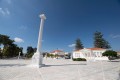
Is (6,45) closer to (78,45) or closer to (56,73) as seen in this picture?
(56,73)

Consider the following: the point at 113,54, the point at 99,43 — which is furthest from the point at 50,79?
the point at 99,43

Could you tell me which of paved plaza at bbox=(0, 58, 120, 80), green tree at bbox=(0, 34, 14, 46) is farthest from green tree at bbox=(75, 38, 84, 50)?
paved plaza at bbox=(0, 58, 120, 80)

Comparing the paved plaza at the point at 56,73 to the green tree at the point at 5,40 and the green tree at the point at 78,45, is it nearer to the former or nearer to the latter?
the green tree at the point at 5,40

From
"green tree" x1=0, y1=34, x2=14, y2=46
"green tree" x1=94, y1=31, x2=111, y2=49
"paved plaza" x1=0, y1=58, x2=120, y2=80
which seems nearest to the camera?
"paved plaza" x1=0, y1=58, x2=120, y2=80

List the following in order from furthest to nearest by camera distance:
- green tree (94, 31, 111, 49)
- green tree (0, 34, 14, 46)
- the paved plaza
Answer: green tree (94, 31, 111, 49) → green tree (0, 34, 14, 46) → the paved plaza

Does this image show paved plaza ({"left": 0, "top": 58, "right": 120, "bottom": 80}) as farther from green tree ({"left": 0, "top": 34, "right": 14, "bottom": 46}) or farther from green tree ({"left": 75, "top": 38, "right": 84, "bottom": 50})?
green tree ({"left": 75, "top": 38, "right": 84, "bottom": 50})

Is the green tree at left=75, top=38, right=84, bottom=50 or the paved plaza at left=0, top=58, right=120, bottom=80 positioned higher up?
the green tree at left=75, top=38, right=84, bottom=50

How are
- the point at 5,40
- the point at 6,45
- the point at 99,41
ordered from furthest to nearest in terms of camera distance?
the point at 99,41 < the point at 6,45 < the point at 5,40

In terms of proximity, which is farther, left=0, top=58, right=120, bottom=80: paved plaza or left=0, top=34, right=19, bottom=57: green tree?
left=0, top=34, right=19, bottom=57: green tree

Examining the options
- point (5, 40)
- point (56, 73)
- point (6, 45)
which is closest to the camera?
point (56, 73)

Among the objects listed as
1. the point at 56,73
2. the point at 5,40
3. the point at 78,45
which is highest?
the point at 78,45

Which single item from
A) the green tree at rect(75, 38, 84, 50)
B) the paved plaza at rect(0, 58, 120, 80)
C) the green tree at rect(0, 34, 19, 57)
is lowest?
the paved plaza at rect(0, 58, 120, 80)

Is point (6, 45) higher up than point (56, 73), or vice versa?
point (6, 45)

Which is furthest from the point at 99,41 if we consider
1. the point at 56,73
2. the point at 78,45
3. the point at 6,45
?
the point at 56,73
